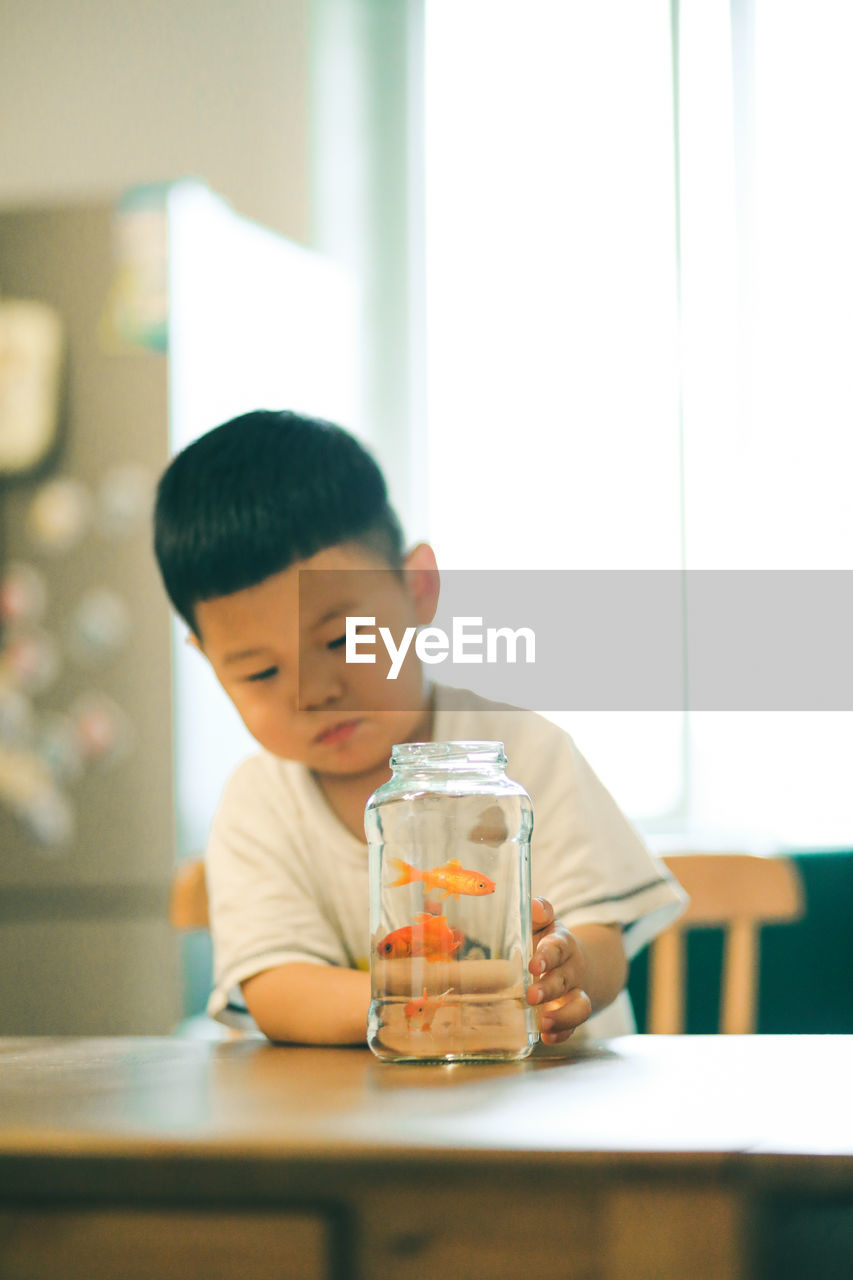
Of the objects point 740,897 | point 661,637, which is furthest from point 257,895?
point 661,637

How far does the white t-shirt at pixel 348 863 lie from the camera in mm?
927

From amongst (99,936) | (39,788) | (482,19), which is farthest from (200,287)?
(482,19)

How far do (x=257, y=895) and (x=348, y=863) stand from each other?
100 millimetres

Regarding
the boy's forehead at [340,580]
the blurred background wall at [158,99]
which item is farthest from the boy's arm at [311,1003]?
the blurred background wall at [158,99]

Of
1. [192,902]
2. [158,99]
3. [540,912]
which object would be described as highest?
[158,99]

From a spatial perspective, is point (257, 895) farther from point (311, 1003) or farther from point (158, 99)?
point (158, 99)

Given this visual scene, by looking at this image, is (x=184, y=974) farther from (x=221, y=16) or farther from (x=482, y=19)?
(x=482, y=19)

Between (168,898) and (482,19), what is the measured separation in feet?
7.43

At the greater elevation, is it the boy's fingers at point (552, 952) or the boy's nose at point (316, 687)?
the boy's nose at point (316, 687)

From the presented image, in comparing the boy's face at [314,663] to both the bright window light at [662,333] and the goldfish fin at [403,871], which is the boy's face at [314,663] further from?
the bright window light at [662,333]

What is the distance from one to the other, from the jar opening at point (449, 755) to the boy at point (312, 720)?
221 mm

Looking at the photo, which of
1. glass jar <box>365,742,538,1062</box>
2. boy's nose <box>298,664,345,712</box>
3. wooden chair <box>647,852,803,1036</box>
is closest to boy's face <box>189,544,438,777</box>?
boy's nose <box>298,664,345,712</box>

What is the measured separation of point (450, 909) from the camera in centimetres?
67

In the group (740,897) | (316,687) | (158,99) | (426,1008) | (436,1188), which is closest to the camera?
(436,1188)
